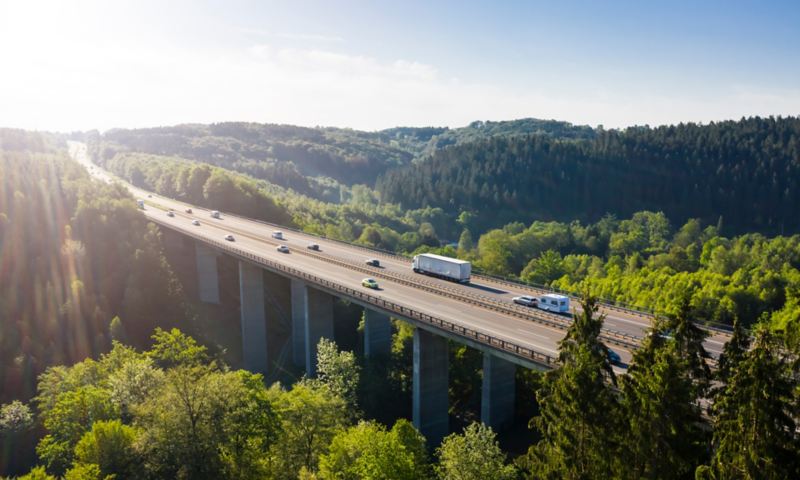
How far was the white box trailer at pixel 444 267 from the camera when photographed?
62062 mm

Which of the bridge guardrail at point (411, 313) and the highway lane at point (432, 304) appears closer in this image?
the bridge guardrail at point (411, 313)

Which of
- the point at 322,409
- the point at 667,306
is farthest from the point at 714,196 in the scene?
the point at 322,409

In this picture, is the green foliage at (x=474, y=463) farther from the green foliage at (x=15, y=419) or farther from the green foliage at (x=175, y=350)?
the green foliage at (x=15, y=419)

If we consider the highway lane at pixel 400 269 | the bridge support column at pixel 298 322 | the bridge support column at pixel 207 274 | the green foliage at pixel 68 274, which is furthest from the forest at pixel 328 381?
the highway lane at pixel 400 269

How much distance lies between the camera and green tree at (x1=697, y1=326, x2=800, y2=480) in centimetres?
1675

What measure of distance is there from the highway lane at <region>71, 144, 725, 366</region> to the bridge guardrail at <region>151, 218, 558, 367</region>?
7.72 meters

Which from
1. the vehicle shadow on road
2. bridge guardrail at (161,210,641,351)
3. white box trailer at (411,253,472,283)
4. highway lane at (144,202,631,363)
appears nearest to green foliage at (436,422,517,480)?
highway lane at (144,202,631,363)

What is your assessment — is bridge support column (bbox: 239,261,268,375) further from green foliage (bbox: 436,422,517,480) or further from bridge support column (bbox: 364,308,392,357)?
green foliage (bbox: 436,422,517,480)

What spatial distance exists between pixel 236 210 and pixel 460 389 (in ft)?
287

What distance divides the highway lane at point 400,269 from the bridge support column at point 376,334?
4.75 m

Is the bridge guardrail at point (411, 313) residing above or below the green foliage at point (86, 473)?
above

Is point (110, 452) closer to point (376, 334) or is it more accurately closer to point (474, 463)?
point (474, 463)

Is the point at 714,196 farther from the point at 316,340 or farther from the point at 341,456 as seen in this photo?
the point at 341,456

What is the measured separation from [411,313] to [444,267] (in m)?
17.1
